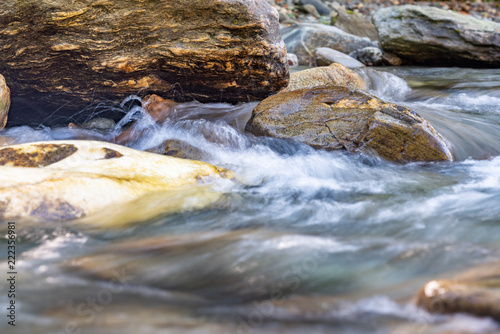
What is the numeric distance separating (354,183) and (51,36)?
12.8 feet

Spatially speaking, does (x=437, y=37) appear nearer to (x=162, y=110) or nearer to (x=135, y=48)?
(x=162, y=110)

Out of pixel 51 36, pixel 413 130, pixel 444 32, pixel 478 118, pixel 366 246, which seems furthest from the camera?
pixel 444 32

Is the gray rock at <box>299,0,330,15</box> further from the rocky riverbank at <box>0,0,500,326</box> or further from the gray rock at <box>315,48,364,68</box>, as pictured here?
the rocky riverbank at <box>0,0,500,326</box>

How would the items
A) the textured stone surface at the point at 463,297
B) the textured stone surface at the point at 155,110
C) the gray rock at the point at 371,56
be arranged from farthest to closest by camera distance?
the gray rock at the point at 371,56 → the textured stone surface at the point at 155,110 → the textured stone surface at the point at 463,297

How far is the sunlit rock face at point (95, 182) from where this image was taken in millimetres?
3322

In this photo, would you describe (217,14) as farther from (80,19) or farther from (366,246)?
(366,246)

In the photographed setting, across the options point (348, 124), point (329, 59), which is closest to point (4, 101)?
point (348, 124)

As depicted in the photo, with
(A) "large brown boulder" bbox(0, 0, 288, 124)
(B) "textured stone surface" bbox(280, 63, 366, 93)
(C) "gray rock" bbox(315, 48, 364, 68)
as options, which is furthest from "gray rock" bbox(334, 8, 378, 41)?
(A) "large brown boulder" bbox(0, 0, 288, 124)

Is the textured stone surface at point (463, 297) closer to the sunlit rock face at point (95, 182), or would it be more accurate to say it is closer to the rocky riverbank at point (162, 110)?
the rocky riverbank at point (162, 110)

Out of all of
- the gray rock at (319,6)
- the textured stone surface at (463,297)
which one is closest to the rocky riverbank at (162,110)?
the textured stone surface at (463,297)

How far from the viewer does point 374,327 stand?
2.03 m

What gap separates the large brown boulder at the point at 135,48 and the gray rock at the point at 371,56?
230 inches

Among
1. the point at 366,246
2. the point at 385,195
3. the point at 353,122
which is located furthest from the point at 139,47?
the point at 366,246

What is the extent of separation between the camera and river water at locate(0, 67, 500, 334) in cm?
214
